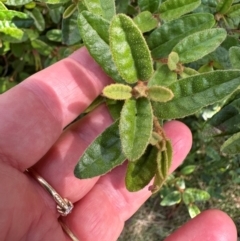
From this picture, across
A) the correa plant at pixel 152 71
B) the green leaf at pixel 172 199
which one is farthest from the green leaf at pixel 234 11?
the green leaf at pixel 172 199

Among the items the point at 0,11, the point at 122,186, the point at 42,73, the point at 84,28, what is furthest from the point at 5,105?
the point at 122,186

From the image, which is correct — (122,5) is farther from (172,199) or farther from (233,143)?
(172,199)

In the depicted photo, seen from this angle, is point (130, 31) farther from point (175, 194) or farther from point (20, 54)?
point (175, 194)

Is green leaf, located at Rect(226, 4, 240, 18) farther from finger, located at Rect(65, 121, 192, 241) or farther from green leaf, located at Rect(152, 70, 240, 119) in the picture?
finger, located at Rect(65, 121, 192, 241)

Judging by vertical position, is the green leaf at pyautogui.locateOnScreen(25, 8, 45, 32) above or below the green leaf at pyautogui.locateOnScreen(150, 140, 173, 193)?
above

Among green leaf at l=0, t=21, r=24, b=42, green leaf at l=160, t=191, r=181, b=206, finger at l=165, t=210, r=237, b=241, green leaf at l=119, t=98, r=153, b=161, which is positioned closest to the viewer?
green leaf at l=119, t=98, r=153, b=161

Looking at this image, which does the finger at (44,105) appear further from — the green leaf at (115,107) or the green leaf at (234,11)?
the green leaf at (234,11)

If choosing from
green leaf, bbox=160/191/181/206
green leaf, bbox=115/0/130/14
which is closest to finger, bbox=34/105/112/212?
A: green leaf, bbox=115/0/130/14
